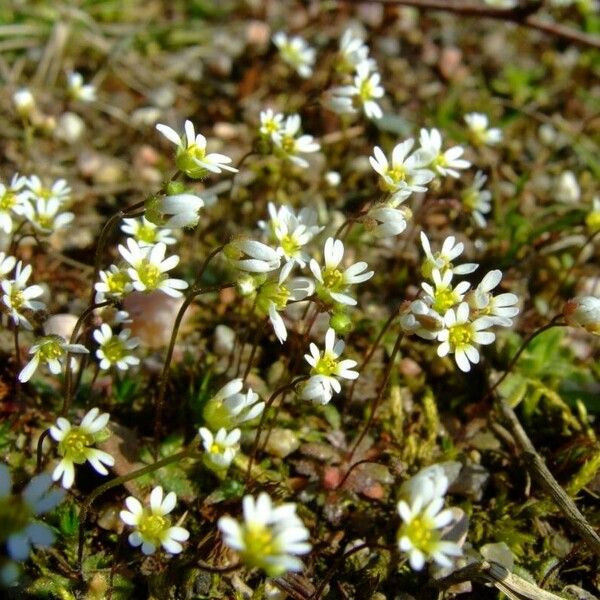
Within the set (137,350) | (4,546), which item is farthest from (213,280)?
(4,546)

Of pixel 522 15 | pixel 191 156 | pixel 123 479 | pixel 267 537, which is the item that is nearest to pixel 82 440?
pixel 123 479

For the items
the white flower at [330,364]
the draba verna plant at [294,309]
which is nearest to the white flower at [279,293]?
the draba verna plant at [294,309]

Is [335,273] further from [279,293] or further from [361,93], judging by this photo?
[361,93]

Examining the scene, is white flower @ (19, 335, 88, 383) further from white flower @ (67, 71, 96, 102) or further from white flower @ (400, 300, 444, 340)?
white flower @ (67, 71, 96, 102)

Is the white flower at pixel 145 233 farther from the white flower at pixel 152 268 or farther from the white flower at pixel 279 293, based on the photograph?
the white flower at pixel 279 293

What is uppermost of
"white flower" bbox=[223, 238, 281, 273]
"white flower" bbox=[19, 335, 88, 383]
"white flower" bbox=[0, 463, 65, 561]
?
"white flower" bbox=[223, 238, 281, 273]

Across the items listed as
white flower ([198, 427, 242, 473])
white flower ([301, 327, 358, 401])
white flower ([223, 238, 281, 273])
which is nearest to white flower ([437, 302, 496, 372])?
white flower ([301, 327, 358, 401])
